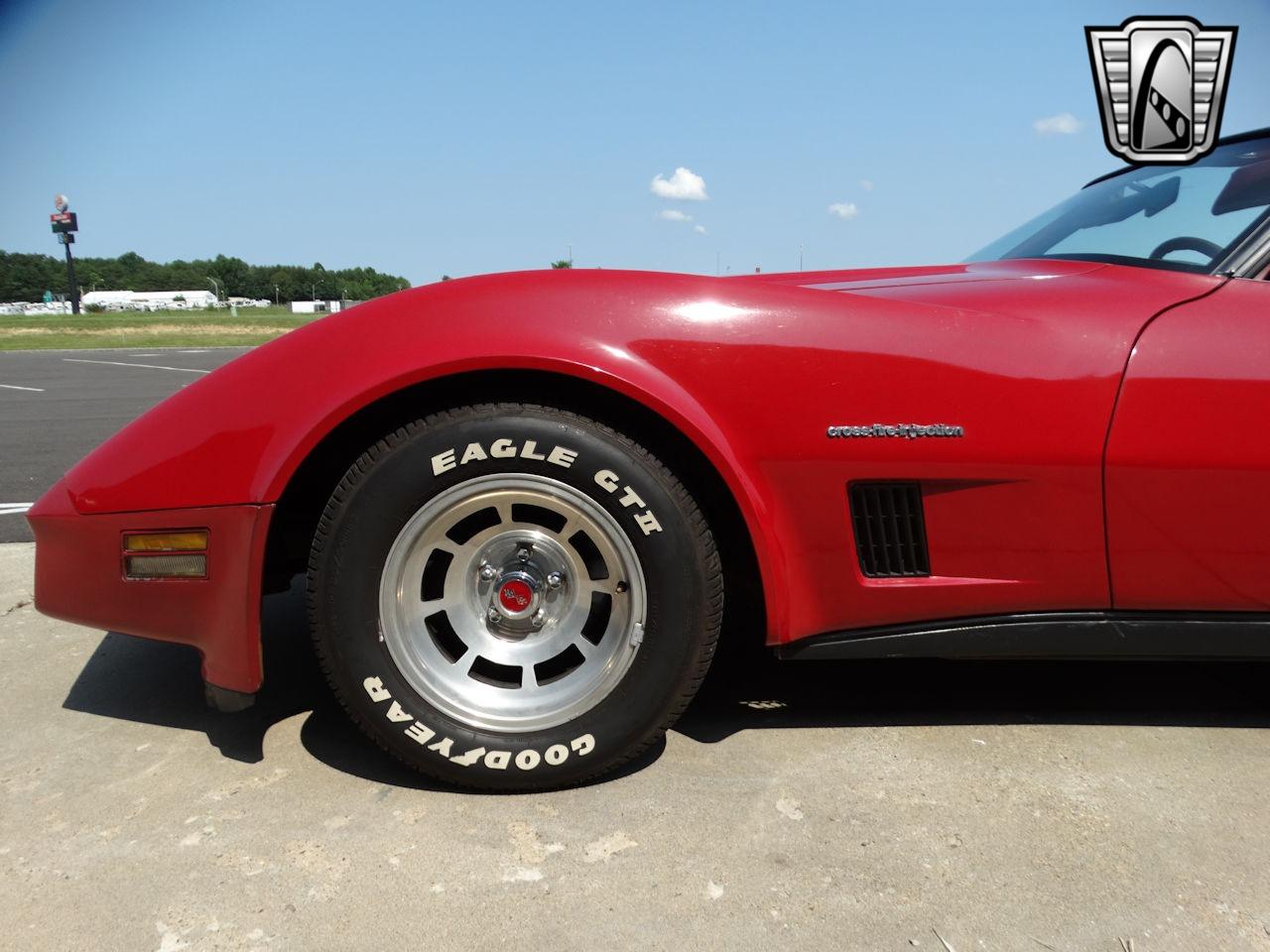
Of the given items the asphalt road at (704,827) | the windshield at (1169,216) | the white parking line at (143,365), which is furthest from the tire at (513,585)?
the white parking line at (143,365)

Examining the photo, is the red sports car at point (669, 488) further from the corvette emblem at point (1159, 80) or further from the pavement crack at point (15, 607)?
the corvette emblem at point (1159, 80)

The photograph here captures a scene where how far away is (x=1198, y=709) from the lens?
Answer: 219cm

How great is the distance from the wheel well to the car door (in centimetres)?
74

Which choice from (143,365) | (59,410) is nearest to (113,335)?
(143,365)

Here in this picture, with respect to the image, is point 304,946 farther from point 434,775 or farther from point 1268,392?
point 1268,392

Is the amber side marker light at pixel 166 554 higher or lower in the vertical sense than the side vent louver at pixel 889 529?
higher

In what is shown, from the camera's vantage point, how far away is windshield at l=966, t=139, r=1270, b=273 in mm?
2012

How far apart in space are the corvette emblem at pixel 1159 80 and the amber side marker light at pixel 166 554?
317 centimetres

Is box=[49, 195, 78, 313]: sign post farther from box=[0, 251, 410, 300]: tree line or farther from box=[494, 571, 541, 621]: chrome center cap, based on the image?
box=[494, 571, 541, 621]: chrome center cap

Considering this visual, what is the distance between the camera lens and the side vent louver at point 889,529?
1.79 m

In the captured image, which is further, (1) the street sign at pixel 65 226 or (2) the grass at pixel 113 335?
(1) the street sign at pixel 65 226

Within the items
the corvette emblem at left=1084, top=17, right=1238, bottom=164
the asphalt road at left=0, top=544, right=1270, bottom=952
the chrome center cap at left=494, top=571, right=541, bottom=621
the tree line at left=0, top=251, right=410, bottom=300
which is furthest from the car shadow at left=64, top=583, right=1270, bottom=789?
the tree line at left=0, top=251, right=410, bottom=300

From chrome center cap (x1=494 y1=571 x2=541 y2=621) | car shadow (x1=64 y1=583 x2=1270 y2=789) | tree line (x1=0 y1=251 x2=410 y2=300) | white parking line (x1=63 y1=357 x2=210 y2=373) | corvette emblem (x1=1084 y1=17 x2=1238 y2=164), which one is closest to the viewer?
chrome center cap (x1=494 y1=571 x2=541 y2=621)

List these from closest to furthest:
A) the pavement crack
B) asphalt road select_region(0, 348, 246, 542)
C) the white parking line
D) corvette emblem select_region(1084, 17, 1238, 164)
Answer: the pavement crack < corvette emblem select_region(1084, 17, 1238, 164) < asphalt road select_region(0, 348, 246, 542) < the white parking line
